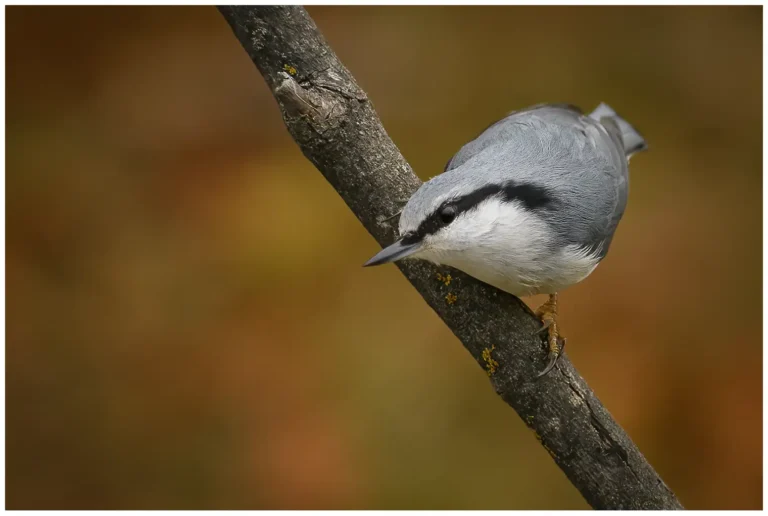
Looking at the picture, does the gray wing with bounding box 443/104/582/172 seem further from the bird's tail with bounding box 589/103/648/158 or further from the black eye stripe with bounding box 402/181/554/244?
the bird's tail with bounding box 589/103/648/158

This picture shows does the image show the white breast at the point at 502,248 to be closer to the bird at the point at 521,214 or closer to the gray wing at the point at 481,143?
the bird at the point at 521,214

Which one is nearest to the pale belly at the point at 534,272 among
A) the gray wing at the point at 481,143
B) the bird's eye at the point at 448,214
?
the bird's eye at the point at 448,214

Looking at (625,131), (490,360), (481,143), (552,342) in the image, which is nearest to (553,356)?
(552,342)

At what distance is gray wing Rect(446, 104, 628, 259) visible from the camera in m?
1.76

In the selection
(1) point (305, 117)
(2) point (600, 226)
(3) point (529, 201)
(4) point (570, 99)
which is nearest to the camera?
(1) point (305, 117)

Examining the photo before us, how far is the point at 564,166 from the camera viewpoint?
6.03ft

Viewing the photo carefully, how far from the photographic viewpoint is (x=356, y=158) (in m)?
1.66

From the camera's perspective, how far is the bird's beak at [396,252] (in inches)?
61.5

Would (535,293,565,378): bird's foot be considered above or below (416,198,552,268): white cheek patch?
below

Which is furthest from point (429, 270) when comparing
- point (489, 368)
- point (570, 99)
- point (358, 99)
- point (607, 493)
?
point (570, 99)

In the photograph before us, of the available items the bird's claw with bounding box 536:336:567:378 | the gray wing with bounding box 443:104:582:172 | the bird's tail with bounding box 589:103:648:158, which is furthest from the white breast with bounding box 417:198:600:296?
the bird's tail with bounding box 589:103:648:158

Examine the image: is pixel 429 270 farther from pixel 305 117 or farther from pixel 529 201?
pixel 305 117

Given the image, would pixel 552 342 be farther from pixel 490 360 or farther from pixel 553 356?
pixel 490 360

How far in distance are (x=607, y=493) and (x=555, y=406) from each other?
0.87ft
